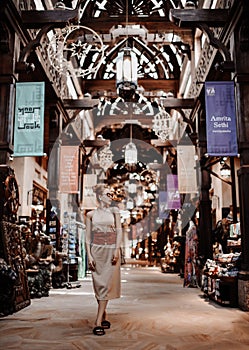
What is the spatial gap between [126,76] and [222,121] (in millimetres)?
2031

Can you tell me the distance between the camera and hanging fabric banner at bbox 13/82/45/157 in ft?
26.5

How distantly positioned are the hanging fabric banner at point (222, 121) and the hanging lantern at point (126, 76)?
1.57 metres

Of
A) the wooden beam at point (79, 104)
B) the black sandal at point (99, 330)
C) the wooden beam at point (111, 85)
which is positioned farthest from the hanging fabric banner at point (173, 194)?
the black sandal at point (99, 330)

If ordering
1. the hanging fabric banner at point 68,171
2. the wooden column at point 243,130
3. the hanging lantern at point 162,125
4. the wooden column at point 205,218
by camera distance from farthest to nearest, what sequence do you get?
the hanging lantern at point 162,125 < the hanging fabric banner at point 68,171 < the wooden column at point 205,218 < the wooden column at point 243,130

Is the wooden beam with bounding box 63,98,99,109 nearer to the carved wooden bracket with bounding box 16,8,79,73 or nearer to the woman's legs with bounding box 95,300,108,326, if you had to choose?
the carved wooden bracket with bounding box 16,8,79,73

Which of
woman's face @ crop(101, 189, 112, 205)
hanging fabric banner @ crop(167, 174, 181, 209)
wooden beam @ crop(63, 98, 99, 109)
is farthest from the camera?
hanging fabric banner @ crop(167, 174, 181, 209)

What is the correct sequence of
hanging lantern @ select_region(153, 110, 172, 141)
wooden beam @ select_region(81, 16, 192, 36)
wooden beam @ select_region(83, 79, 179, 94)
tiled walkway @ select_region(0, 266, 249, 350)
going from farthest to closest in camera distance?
wooden beam @ select_region(83, 79, 179, 94), hanging lantern @ select_region(153, 110, 172, 141), wooden beam @ select_region(81, 16, 192, 36), tiled walkway @ select_region(0, 266, 249, 350)

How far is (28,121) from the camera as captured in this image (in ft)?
26.7

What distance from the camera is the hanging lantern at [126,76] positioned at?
8.00 meters

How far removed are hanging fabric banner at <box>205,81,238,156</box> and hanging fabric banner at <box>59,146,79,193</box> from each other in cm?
553

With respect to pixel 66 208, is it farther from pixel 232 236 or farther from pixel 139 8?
pixel 232 236

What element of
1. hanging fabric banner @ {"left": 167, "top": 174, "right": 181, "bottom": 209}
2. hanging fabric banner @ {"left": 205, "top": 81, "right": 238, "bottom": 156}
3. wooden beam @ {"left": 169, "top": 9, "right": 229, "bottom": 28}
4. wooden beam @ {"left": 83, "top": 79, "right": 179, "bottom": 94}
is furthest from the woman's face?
wooden beam @ {"left": 83, "top": 79, "right": 179, "bottom": 94}

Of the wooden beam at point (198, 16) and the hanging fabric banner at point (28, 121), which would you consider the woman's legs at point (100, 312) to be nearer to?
the hanging fabric banner at point (28, 121)

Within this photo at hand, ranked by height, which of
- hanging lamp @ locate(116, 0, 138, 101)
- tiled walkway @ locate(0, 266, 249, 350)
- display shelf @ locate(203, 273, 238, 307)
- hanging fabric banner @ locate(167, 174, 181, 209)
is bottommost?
tiled walkway @ locate(0, 266, 249, 350)
